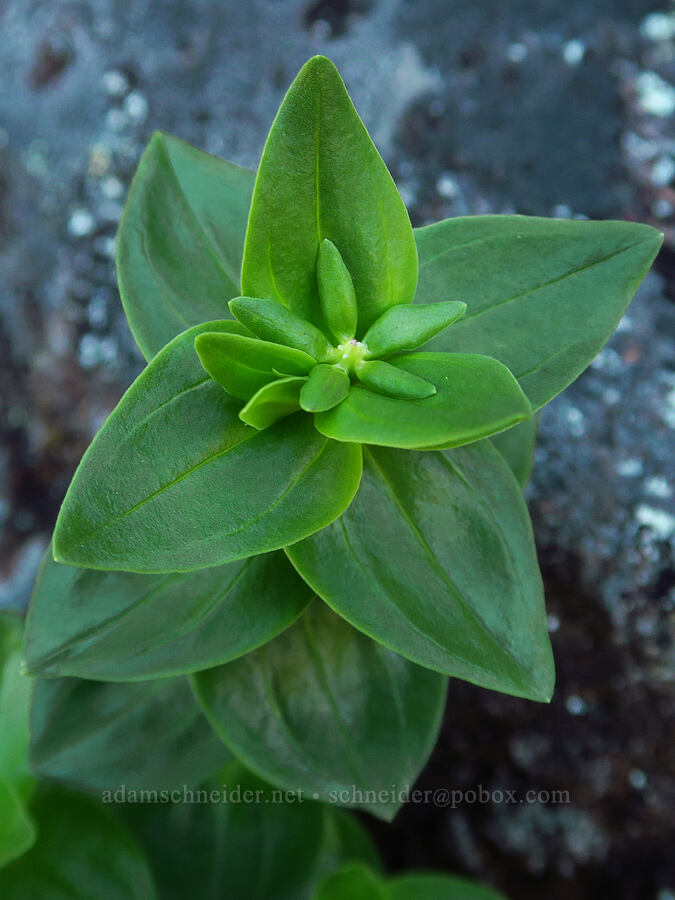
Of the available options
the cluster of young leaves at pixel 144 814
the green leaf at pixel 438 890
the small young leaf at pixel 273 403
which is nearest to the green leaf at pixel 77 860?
the cluster of young leaves at pixel 144 814

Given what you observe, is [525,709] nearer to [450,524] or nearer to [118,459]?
[450,524]

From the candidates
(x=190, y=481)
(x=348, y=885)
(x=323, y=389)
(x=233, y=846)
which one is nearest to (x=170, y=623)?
(x=190, y=481)

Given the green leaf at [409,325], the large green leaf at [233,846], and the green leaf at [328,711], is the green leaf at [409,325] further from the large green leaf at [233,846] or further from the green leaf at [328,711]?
the large green leaf at [233,846]

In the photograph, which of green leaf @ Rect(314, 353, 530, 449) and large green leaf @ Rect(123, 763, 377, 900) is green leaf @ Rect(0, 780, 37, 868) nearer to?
large green leaf @ Rect(123, 763, 377, 900)

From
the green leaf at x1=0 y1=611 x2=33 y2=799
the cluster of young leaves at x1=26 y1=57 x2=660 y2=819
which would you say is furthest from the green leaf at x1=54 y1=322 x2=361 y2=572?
the green leaf at x1=0 y1=611 x2=33 y2=799

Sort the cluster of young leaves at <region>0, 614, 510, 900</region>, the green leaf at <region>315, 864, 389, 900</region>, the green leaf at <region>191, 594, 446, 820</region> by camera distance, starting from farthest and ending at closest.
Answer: the green leaf at <region>315, 864, 389, 900</region>
the cluster of young leaves at <region>0, 614, 510, 900</region>
the green leaf at <region>191, 594, 446, 820</region>

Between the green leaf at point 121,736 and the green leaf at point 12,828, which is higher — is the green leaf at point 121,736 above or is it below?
above

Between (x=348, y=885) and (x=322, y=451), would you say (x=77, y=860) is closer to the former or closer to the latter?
(x=348, y=885)
